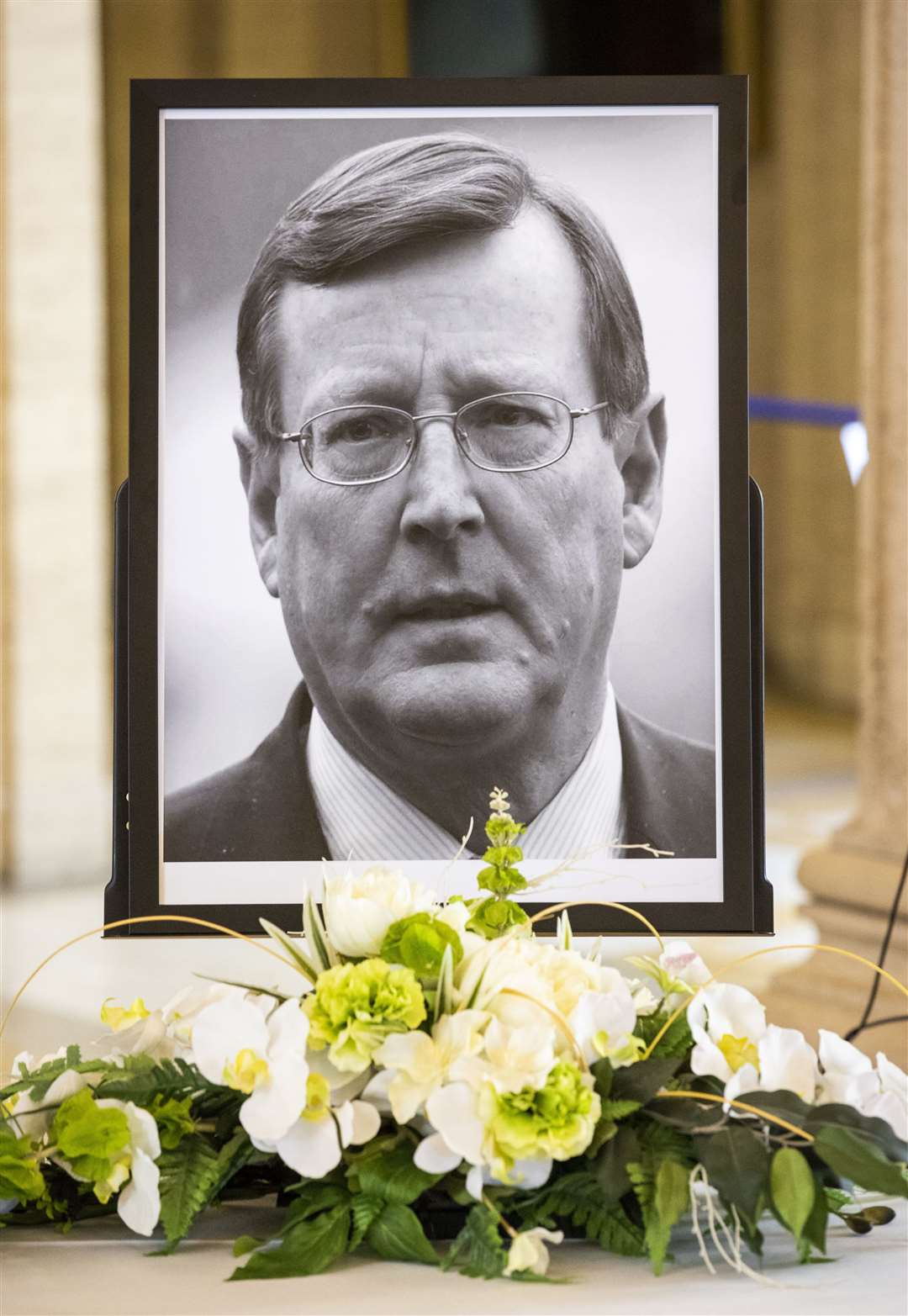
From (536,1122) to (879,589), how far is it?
2.17m

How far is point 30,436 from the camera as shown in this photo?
5.42 meters

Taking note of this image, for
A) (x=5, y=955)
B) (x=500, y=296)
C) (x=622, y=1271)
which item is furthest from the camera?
(x=5, y=955)

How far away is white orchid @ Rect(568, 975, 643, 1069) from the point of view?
3.42ft

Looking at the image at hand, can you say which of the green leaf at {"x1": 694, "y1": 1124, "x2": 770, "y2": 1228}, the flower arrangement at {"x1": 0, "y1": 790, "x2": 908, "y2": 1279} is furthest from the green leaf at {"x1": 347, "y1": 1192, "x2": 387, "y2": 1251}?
the green leaf at {"x1": 694, "y1": 1124, "x2": 770, "y2": 1228}

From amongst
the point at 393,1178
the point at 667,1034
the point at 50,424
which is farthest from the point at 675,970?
the point at 50,424

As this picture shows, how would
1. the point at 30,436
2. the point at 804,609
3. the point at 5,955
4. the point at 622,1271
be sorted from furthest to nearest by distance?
the point at 804,609 → the point at 30,436 → the point at 5,955 → the point at 622,1271

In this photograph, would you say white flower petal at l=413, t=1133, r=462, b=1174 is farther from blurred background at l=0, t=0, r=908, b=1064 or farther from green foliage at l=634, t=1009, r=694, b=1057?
blurred background at l=0, t=0, r=908, b=1064

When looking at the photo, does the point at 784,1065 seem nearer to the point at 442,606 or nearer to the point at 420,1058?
the point at 420,1058

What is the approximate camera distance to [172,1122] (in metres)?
1.08

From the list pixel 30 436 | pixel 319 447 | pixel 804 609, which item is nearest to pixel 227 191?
pixel 319 447

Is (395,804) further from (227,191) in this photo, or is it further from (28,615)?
(28,615)

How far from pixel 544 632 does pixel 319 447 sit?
0.88ft

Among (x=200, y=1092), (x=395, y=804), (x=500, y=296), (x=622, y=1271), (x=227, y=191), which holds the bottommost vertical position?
(x=622, y=1271)

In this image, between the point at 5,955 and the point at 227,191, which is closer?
the point at 227,191
